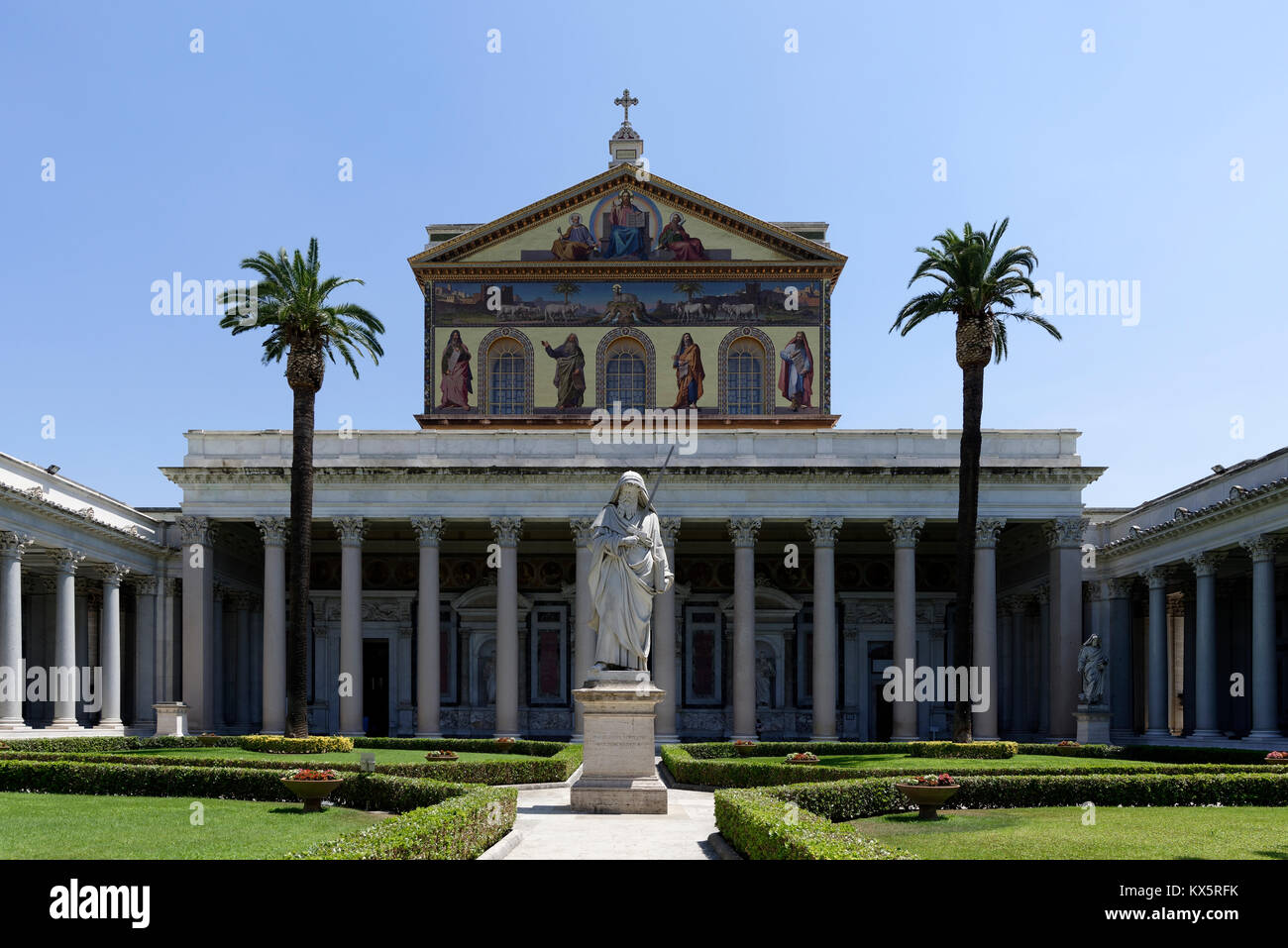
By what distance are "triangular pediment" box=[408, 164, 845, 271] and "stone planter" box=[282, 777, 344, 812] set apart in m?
33.9

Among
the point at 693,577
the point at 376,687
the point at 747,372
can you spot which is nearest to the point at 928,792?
the point at 747,372

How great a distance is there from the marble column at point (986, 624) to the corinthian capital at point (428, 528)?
18.6 m

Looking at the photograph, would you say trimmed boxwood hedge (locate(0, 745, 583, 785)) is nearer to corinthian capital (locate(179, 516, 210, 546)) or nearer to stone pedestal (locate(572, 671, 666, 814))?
stone pedestal (locate(572, 671, 666, 814))

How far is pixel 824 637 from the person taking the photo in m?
44.4

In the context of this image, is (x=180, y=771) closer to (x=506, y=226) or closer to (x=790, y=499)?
(x=790, y=499)

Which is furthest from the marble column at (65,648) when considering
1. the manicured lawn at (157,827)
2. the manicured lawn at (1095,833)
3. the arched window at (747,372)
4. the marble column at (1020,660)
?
the marble column at (1020,660)

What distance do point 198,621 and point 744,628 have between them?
62.7ft

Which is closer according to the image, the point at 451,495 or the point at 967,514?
the point at 967,514

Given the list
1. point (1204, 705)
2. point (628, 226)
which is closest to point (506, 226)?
point (628, 226)

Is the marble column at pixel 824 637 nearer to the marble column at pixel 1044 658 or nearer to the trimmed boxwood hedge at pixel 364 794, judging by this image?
the marble column at pixel 1044 658

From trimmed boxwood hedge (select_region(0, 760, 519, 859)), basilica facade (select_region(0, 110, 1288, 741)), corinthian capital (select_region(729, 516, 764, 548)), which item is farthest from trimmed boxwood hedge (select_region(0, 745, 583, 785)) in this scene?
corinthian capital (select_region(729, 516, 764, 548))
